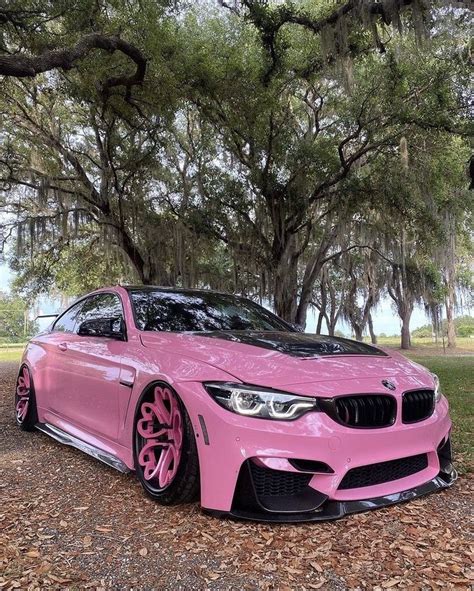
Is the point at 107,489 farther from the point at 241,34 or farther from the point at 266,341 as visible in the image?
the point at 241,34

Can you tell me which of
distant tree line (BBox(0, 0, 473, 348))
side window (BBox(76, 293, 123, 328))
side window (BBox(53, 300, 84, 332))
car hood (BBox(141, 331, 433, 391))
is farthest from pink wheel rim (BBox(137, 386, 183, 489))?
distant tree line (BBox(0, 0, 473, 348))

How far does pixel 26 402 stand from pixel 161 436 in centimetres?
261

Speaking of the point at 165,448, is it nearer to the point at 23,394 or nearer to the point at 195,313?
the point at 195,313

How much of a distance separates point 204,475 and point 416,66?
33.5ft

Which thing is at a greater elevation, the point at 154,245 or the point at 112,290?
the point at 154,245

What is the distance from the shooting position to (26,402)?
4910mm

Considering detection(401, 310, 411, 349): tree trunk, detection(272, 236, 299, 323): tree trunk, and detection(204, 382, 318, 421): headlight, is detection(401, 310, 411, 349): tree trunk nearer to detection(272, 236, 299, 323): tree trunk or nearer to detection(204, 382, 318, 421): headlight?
detection(272, 236, 299, 323): tree trunk

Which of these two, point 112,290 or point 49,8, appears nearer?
point 112,290

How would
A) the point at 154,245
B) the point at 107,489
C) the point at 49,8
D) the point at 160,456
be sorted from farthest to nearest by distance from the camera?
1. the point at 154,245
2. the point at 49,8
3. the point at 107,489
4. the point at 160,456

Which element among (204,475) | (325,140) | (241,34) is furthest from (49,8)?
(204,475)

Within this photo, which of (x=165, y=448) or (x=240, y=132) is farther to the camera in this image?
(x=240, y=132)

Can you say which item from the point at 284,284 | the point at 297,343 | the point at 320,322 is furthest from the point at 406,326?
the point at 297,343

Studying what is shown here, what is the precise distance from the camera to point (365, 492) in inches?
101

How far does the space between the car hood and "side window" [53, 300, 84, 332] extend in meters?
1.56
